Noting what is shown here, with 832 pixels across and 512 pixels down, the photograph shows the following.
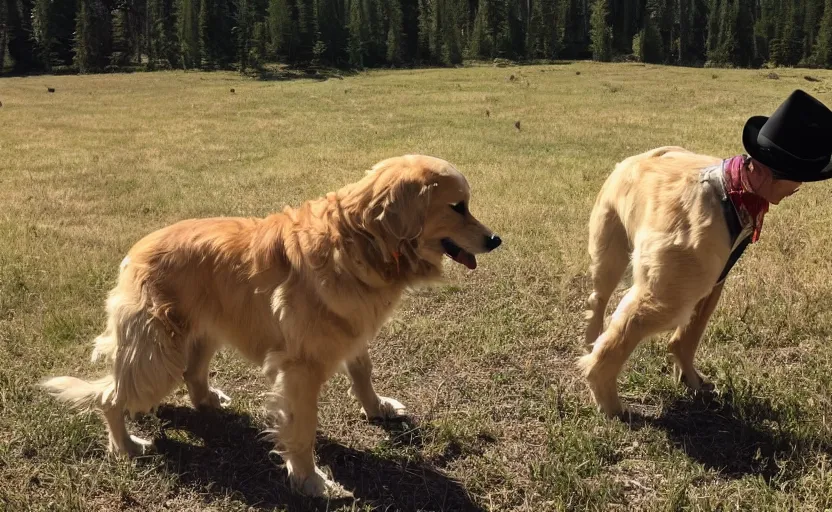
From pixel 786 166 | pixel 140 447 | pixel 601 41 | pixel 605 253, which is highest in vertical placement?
pixel 601 41

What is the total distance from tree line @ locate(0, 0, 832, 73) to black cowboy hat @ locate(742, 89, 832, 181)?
71639 mm

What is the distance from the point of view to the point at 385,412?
13.6 ft

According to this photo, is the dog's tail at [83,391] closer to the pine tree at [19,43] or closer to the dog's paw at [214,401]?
the dog's paw at [214,401]

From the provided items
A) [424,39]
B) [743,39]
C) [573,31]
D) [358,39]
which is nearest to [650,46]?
[743,39]

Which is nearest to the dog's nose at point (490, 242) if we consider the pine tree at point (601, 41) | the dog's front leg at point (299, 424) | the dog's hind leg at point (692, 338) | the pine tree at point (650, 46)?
the dog's front leg at point (299, 424)

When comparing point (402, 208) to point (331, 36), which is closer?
point (402, 208)

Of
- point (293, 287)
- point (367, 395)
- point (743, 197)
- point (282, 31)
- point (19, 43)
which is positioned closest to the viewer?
point (293, 287)

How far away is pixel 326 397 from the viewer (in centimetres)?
443

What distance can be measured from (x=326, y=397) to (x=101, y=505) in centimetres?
162

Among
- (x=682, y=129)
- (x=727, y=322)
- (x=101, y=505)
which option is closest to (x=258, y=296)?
(x=101, y=505)

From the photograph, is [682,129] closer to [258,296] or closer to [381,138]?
[381,138]

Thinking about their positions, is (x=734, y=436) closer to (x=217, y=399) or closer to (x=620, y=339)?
(x=620, y=339)

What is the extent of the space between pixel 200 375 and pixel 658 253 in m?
3.19

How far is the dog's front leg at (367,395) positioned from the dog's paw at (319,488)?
729 millimetres
